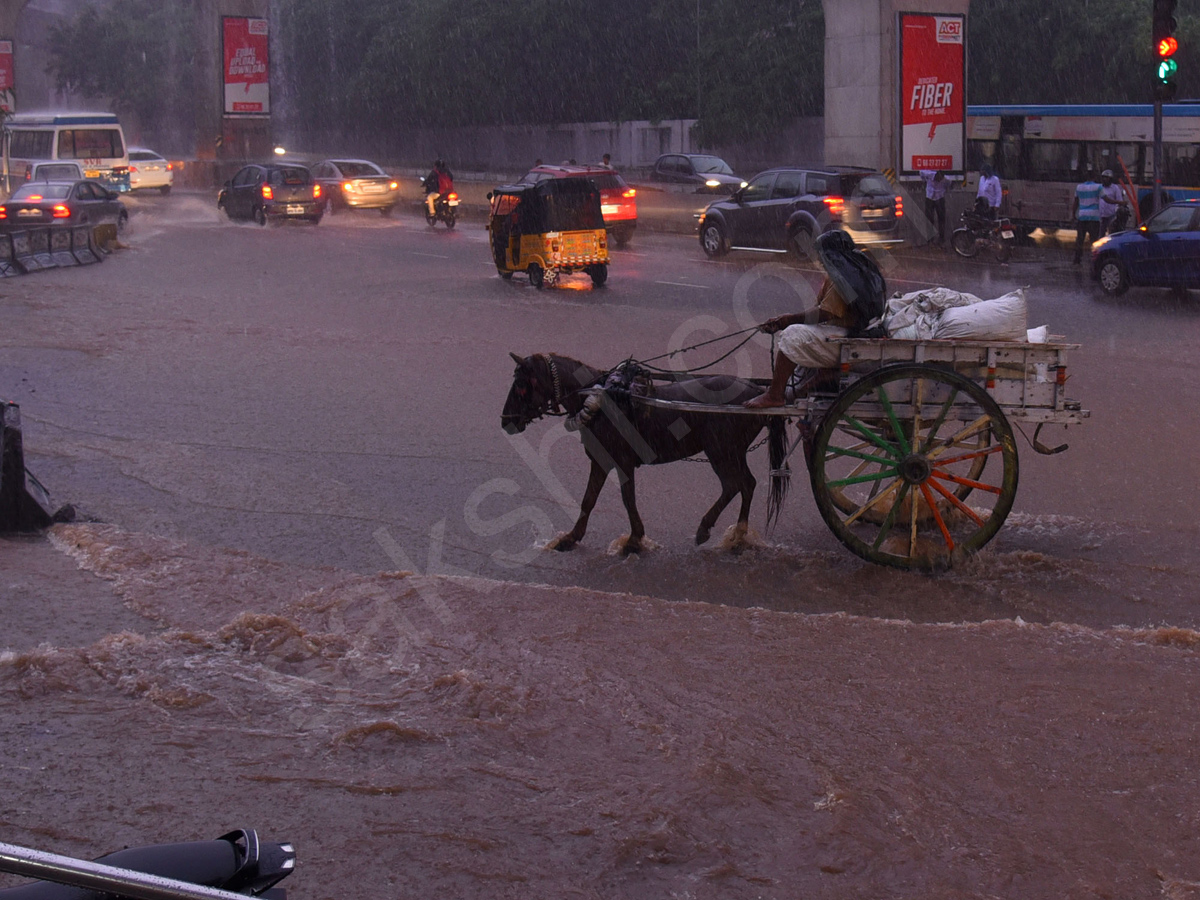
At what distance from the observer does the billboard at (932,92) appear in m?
24.8

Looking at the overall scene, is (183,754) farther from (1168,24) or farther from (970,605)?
(1168,24)

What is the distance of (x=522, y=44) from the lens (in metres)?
48.9

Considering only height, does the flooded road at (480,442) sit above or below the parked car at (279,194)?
below

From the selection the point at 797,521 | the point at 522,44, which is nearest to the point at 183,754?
the point at 797,521

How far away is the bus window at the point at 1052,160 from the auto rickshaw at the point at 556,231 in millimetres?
13806

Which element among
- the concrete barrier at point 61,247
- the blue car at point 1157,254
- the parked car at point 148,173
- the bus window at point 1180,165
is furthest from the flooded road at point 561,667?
the parked car at point 148,173

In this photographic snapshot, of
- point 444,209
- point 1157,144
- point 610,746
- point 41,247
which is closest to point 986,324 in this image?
point 610,746

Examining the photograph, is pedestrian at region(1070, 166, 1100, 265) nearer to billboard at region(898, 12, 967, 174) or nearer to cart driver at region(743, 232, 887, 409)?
billboard at region(898, 12, 967, 174)

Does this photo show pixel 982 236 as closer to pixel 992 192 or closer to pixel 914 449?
pixel 992 192

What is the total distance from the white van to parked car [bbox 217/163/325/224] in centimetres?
817

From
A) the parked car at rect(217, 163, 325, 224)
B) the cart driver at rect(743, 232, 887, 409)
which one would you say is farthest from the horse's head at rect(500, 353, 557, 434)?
the parked car at rect(217, 163, 325, 224)

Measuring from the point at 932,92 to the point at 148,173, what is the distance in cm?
2842

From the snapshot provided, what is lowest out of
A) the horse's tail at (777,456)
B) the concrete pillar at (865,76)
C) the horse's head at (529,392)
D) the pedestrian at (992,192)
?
the horse's tail at (777,456)

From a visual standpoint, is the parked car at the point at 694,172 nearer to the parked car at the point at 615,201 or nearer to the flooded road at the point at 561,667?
the parked car at the point at 615,201
